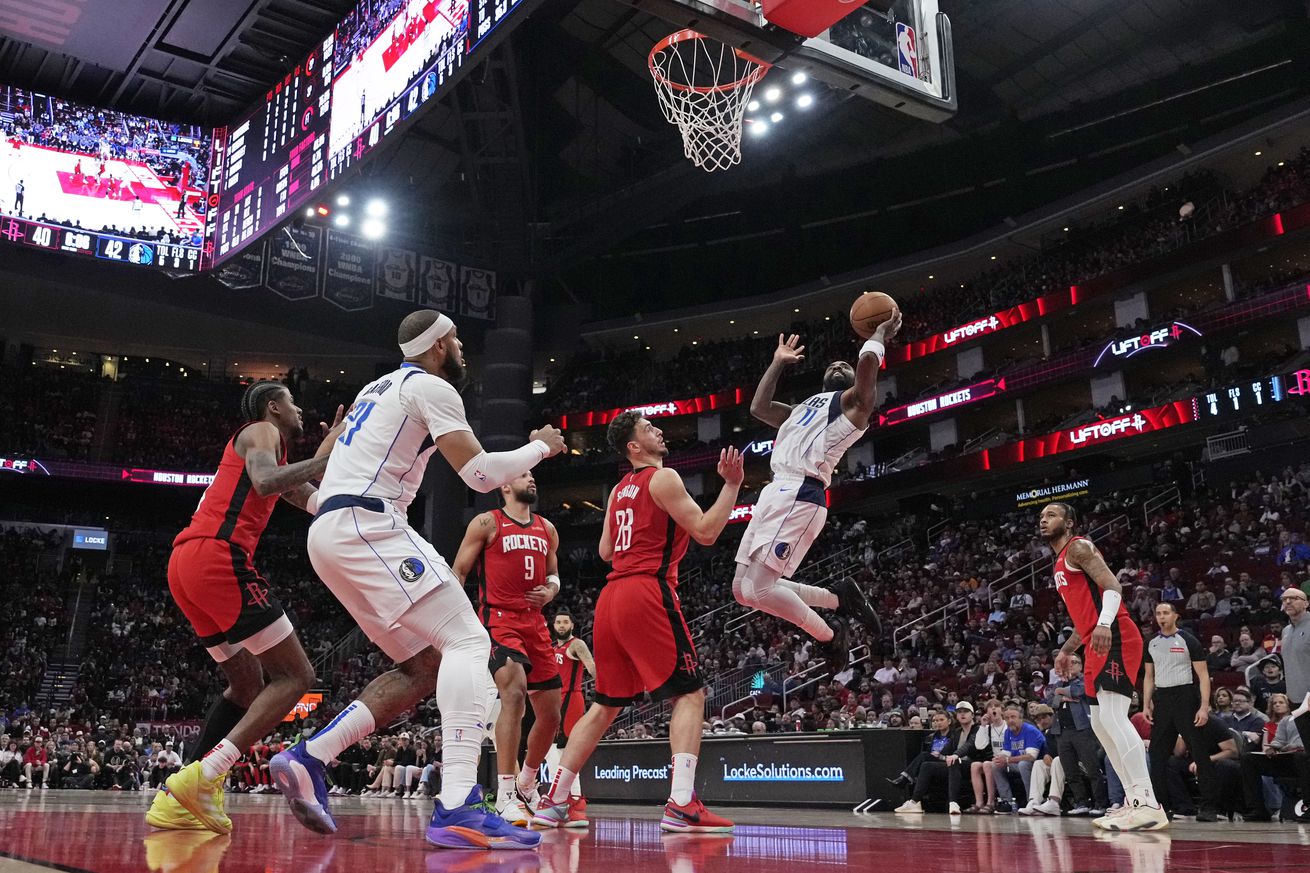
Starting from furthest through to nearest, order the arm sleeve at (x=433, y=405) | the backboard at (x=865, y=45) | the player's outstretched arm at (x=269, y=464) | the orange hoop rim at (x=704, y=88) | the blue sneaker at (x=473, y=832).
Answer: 1. the orange hoop rim at (x=704, y=88)
2. the backboard at (x=865, y=45)
3. the player's outstretched arm at (x=269, y=464)
4. the arm sleeve at (x=433, y=405)
5. the blue sneaker at (x=473, y=832)

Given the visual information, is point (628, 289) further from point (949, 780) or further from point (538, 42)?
point (949, 780)

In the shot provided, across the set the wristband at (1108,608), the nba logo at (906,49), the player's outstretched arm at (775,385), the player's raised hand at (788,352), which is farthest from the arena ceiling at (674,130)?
the wristband at (1108,608)

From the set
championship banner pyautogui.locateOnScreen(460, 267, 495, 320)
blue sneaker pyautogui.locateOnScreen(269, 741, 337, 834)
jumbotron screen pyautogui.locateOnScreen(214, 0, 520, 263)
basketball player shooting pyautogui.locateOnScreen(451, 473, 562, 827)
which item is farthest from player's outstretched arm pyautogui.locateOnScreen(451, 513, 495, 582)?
championship banner pyautogui.locateOnScreen(460, 267, 495, 320)

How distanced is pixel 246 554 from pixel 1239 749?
8.25 metres

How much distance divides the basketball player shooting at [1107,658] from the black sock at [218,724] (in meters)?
4.91

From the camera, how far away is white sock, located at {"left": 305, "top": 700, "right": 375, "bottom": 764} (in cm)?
433

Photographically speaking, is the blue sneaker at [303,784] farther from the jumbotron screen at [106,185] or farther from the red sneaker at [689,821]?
the jumbotron screen at [106,185]

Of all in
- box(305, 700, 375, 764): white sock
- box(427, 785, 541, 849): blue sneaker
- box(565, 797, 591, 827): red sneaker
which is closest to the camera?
box(427, 785, 541, 849): blue sneaker

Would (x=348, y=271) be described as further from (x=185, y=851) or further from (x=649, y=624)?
(x=185, y=851)

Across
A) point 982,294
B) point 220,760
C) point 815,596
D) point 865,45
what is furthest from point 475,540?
point 982,294

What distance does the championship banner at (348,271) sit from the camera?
102 feet

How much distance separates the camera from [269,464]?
5.20m

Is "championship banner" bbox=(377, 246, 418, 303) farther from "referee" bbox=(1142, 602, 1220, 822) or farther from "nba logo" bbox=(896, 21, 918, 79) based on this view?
"referee" bbox=(1142, 602, 1220, 822)

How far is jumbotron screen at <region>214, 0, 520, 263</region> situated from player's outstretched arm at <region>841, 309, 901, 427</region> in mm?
8413
